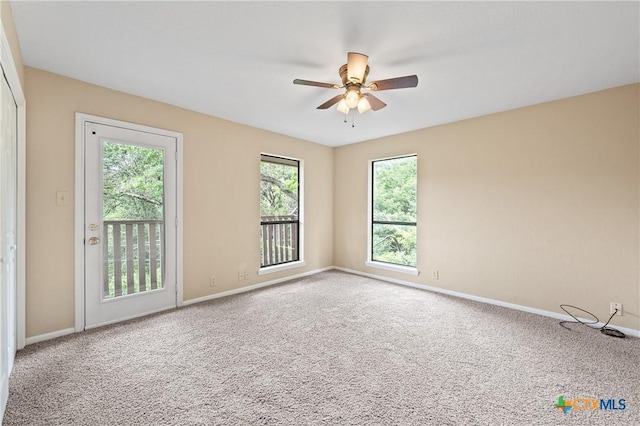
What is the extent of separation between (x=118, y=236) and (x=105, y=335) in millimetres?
956

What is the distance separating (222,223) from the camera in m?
3.76

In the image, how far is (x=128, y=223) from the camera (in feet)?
9.71

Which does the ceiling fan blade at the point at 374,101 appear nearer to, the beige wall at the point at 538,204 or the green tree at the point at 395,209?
the beige wall at the point at 538,204

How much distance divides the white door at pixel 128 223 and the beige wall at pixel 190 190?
0.15m

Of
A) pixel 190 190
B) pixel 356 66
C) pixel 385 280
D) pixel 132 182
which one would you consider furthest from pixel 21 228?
pixel 385 280

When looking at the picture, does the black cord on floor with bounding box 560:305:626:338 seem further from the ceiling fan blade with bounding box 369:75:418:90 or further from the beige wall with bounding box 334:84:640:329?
the ceiling fan blade with bounding box 369:75:418:90

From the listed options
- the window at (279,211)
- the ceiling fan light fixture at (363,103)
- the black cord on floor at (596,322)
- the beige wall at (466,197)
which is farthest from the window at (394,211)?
the ceiling fan light fixture at (363,103)

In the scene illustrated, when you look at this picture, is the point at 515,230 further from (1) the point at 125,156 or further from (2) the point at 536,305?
(1) the point at 125,156

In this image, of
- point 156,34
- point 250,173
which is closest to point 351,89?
point 156,34

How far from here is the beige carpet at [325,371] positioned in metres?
1.64

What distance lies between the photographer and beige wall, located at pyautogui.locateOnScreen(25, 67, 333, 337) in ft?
8.05

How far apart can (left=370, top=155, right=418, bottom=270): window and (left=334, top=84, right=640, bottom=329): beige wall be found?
224 mm

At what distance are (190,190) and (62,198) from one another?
1168 millimetres

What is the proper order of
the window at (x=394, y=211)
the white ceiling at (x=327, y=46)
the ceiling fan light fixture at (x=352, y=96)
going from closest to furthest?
the white ceiling at (x=327, y=46), the ceiling fan light fixture at (x=352, y=96), the window at (x=394, y=211)
